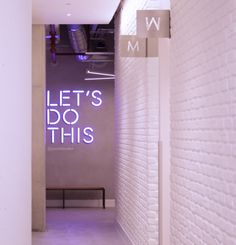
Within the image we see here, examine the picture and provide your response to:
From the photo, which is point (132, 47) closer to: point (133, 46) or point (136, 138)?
point (133, 46)

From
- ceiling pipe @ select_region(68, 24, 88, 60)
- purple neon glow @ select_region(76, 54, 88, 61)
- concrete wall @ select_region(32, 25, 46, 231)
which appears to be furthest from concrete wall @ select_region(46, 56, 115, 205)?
concrete wall @ select_region(32, 25, 46, 231)

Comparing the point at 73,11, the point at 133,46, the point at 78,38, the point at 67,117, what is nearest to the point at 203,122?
the point at 133,46

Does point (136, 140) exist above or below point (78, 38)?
below

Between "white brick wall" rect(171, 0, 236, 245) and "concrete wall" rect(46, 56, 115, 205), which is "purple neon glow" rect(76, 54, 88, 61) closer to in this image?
"concrete wall" rect(46, 56, 115, 205)

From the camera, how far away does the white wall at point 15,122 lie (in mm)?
2609

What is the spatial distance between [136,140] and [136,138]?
26 millimetres

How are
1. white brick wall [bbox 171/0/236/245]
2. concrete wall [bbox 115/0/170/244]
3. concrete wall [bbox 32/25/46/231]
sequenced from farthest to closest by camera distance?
concrete wall [bbox 32/25/46/231], concrete wall [bbox 115/0/170/244], white brick wall [bbox 171/0/236/245]

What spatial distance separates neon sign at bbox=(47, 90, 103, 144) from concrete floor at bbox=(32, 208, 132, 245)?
162cm

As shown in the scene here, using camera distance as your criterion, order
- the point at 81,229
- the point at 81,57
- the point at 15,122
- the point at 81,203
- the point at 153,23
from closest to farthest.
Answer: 1. the point at 15,122
2. the point at 153,23
3. the point at 81,229
4. the point at 81,57
5. the point at 81,203

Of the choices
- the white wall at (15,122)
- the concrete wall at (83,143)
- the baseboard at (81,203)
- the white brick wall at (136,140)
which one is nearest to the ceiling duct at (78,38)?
the concrete wall at (83,143)

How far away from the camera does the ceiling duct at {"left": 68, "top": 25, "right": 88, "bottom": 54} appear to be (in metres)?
11.4

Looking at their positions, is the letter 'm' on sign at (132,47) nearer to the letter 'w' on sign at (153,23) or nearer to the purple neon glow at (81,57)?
the letter 'w' on sign at (153,23)

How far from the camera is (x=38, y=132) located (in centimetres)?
995

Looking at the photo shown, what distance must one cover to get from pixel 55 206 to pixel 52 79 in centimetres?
288
